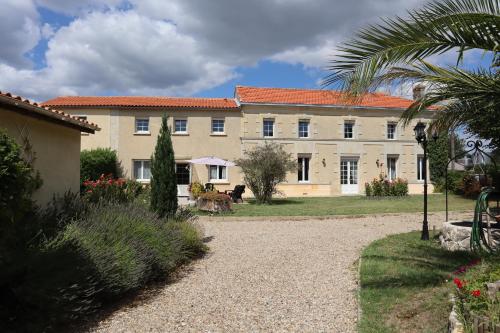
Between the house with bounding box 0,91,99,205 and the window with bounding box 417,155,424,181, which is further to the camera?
the window with bounding box 417,155,424,181

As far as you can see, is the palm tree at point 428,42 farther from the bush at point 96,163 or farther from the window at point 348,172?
the window at point 348,172

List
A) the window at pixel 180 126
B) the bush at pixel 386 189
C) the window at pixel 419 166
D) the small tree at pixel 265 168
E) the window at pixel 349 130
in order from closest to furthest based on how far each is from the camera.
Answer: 1. the small tree at pixel 265 168
2. the bush at pixel 386 189
3. the window at pixel 180 126
4. the window at pixel 349 130
5. the window at pixel 419 166

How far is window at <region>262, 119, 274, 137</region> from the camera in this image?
968 inches

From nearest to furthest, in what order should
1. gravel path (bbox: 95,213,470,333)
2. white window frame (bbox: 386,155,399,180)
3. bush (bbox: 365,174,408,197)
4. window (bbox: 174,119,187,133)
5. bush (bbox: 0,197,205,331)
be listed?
bush (bbox: 0,197,205,331) → gravel path (bbox: 95,213,470,333) → bush (bbox: 365,174,408,197) → window (bbox: 174,119,187,133) → white window frame (bbox: 386,155,399,180)

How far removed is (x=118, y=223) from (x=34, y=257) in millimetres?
1765

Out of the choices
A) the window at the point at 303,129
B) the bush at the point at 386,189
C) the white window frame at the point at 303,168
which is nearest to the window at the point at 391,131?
the bush at the point at 386,189

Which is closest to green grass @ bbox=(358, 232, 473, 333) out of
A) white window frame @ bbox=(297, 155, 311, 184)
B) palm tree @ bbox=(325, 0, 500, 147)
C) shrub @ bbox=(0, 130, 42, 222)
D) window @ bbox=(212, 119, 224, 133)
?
palm tree @ bbox=(325, 0, 500, 147)

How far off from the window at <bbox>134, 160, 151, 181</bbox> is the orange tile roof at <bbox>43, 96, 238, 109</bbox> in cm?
324

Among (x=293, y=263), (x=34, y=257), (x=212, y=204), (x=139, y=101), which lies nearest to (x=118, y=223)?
(x=34, y=257)

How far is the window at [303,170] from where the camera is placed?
82.0 feet

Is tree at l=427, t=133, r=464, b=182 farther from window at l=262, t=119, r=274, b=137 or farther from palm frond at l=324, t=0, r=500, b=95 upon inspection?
palm frond at l=324, t=0, r=500, b=95

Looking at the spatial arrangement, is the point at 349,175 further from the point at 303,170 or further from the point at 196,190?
the point at 196,190

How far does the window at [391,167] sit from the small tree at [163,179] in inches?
796

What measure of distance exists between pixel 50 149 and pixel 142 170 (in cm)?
1611
